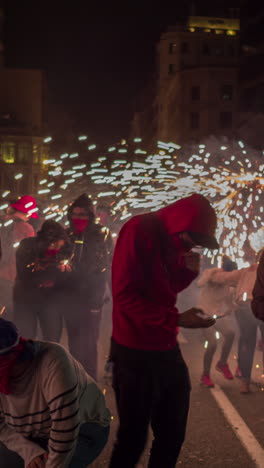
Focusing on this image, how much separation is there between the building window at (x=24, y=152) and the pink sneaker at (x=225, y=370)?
202 ft

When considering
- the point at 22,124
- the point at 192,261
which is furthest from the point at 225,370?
the point at 22,124

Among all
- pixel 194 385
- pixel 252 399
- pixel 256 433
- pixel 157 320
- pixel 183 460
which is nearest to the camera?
pixel 157 320

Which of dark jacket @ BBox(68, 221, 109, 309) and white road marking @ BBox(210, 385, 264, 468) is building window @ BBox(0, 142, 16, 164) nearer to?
dark jacket @ BBox(68, 221, 109, 309)

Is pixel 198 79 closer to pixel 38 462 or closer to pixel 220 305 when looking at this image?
pixel 220 305

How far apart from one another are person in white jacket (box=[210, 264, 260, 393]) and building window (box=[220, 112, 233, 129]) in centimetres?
6748

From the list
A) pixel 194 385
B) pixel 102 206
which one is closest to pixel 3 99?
pixel 102 206

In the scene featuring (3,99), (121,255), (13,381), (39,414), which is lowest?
(3,99)

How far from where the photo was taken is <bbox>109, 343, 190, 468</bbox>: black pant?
3.59 metres

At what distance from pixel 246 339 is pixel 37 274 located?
8.11 feet

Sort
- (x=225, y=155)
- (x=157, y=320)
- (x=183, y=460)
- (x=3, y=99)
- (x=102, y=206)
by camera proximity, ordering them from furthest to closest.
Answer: (x=3, y=99)
(x=102, y=206)
(x=225, y=155)
(x=183, y=460)
(x=157, y=320)

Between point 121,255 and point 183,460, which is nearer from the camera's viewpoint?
point 121,255

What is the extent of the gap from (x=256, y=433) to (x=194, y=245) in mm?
2389

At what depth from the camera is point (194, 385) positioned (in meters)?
6.92

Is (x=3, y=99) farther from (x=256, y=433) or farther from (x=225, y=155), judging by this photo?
(x=256, y=433)
